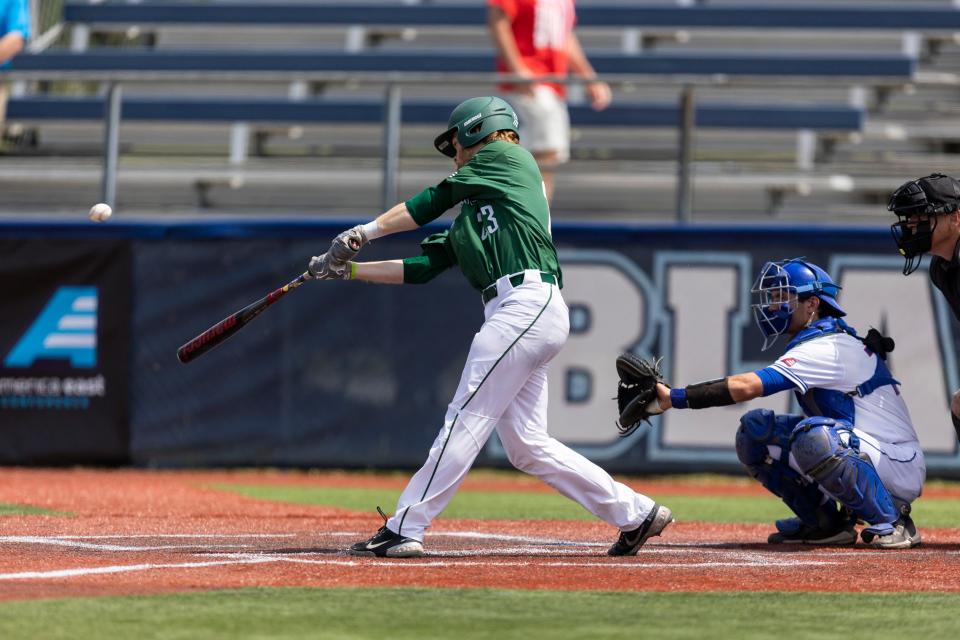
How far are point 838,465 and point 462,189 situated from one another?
2.06 m

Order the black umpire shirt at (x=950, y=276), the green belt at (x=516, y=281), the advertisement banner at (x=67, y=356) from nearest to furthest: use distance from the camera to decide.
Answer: the green belt at (x=516, y=281)
the black umpire shirt at (x=950, y=276)
the advertisement banner at (x=67, y=356)

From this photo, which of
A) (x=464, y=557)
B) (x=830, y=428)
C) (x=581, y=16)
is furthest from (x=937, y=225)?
(x=581, y=16)

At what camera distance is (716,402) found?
20.8 feet

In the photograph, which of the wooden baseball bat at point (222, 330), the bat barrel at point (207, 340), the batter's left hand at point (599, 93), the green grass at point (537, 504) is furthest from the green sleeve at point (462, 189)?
the batter's left hand at point (599, 93)

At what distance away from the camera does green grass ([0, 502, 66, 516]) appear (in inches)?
325

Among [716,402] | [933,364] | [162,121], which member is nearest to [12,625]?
[716,402]

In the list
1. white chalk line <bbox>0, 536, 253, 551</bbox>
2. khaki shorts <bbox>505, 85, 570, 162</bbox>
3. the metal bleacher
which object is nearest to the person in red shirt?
khaki shorts <bbox>505, 85, 570, 162</bbox>

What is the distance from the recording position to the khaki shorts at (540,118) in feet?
37.6

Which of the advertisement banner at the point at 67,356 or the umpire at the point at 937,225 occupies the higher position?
the umpire at the point at 937,225

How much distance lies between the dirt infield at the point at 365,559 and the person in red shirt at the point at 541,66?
3824 mm

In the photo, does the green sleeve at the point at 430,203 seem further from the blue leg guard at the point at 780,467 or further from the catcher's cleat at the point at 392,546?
the blue leg guard at the point at 780,467

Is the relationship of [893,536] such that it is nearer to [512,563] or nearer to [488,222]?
[512,563]

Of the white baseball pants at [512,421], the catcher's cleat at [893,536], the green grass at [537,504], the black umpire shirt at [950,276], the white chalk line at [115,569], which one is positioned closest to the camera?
the white chalk line at [115,569]

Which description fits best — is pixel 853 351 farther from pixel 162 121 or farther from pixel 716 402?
pixel 162 121
